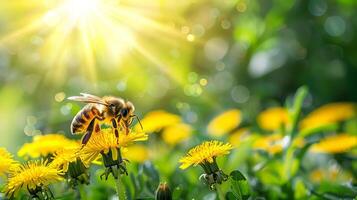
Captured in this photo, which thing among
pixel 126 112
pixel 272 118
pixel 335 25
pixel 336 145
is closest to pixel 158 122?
pixel 272 118

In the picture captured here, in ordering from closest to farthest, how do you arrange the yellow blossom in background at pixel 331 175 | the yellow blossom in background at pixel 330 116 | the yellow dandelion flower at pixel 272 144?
1. the yellow dandelion flower at pixel 272 144
2. the yellow blossom in background at pixel 331 175
3. the yellow blossom in background at pixel 330 116

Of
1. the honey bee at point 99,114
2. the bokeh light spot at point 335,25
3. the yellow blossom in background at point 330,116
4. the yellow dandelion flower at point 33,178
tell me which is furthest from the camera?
the bokeh light spot at point 335,25

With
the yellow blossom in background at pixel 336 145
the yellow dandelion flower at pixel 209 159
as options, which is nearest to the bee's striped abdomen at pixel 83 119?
the yellow dandelion flower at pixel 209 159

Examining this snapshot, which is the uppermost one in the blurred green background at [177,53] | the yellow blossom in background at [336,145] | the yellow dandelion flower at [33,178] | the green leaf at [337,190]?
the blurred green background at [177,53]

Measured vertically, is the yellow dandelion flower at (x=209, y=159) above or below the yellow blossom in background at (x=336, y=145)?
below

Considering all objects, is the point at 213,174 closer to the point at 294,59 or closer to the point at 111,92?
the point at 111,92

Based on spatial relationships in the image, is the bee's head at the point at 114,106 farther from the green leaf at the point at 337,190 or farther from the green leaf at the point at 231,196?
the green leaf at the point at 337,190

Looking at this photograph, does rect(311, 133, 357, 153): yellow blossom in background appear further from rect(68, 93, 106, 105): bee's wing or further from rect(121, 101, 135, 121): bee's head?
rect(68, 93, 106, 105): bee's wing

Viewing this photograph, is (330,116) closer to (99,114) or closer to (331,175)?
(331,175)
